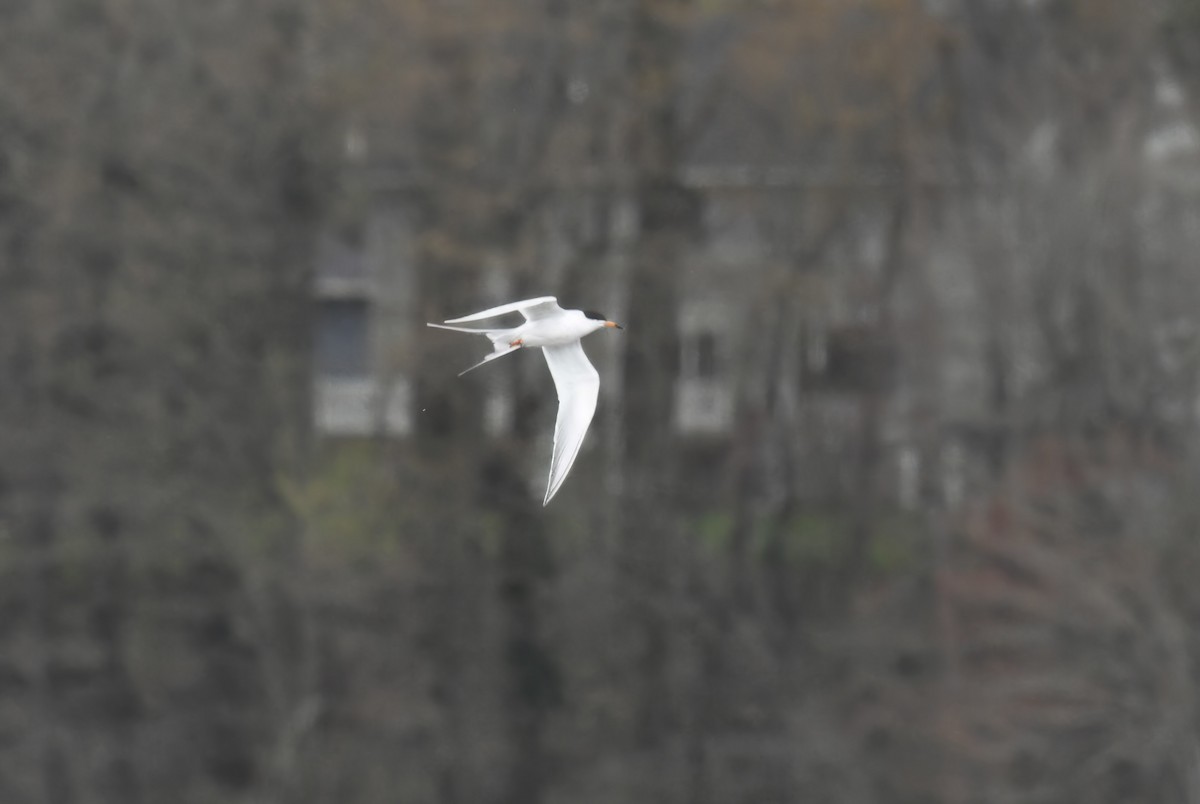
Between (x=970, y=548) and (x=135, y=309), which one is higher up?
(x=135, y=309)

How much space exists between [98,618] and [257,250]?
4.52 metres

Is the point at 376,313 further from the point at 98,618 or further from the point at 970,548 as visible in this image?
the point at 970,548

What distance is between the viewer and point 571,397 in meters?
8.98

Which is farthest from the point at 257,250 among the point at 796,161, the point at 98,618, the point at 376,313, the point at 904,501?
the point at 904,501

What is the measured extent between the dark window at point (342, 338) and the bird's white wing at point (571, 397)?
1187 cm

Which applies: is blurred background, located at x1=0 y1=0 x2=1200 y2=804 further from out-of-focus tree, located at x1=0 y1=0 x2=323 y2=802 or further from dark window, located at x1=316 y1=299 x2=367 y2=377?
dark window, located at x1=316 y1=299 x2=367 y2=377

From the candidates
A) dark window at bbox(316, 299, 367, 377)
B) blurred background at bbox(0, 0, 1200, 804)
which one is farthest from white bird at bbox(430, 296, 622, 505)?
dark window at bbox(316, 299, 367, 377)

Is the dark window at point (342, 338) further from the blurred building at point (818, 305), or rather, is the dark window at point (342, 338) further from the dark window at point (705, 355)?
the dark window at point (705, 355)

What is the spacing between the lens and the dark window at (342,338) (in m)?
21.4

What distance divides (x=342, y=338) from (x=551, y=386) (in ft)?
13.0

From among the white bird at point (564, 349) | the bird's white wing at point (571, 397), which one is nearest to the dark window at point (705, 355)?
the white bird at point (564, 349)

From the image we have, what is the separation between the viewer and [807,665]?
2020 cm

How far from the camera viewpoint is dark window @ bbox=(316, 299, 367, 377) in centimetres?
2141

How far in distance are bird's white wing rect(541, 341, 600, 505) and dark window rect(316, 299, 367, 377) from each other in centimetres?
1187
